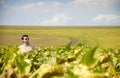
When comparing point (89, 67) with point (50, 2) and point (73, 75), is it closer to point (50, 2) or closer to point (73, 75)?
point (73, 75)

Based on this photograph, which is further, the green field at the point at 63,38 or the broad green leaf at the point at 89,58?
the green field at the point at 63,38

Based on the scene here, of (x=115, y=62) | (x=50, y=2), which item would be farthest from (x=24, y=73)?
(x=50, y=2)

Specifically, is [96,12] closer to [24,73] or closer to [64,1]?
[64,1]

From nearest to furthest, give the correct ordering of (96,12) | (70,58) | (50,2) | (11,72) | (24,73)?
(11,72), (24,73), (70,58), (96,12), (50,2)

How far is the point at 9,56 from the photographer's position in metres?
0.93

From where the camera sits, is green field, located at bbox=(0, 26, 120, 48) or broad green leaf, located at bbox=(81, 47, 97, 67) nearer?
broad green leaf, located at bbox=(81, 47, 97, 67)

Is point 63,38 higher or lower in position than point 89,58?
lower

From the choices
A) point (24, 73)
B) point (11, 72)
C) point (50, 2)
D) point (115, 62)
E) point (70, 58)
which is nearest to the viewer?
point (11, 72)

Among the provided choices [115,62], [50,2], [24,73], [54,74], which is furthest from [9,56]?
[50,2]

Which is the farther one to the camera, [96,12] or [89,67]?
[96,12]

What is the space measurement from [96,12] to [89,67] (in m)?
31.2

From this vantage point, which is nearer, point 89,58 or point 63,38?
point 89,58

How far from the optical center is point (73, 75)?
0.60 meters

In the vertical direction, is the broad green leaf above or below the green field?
above
